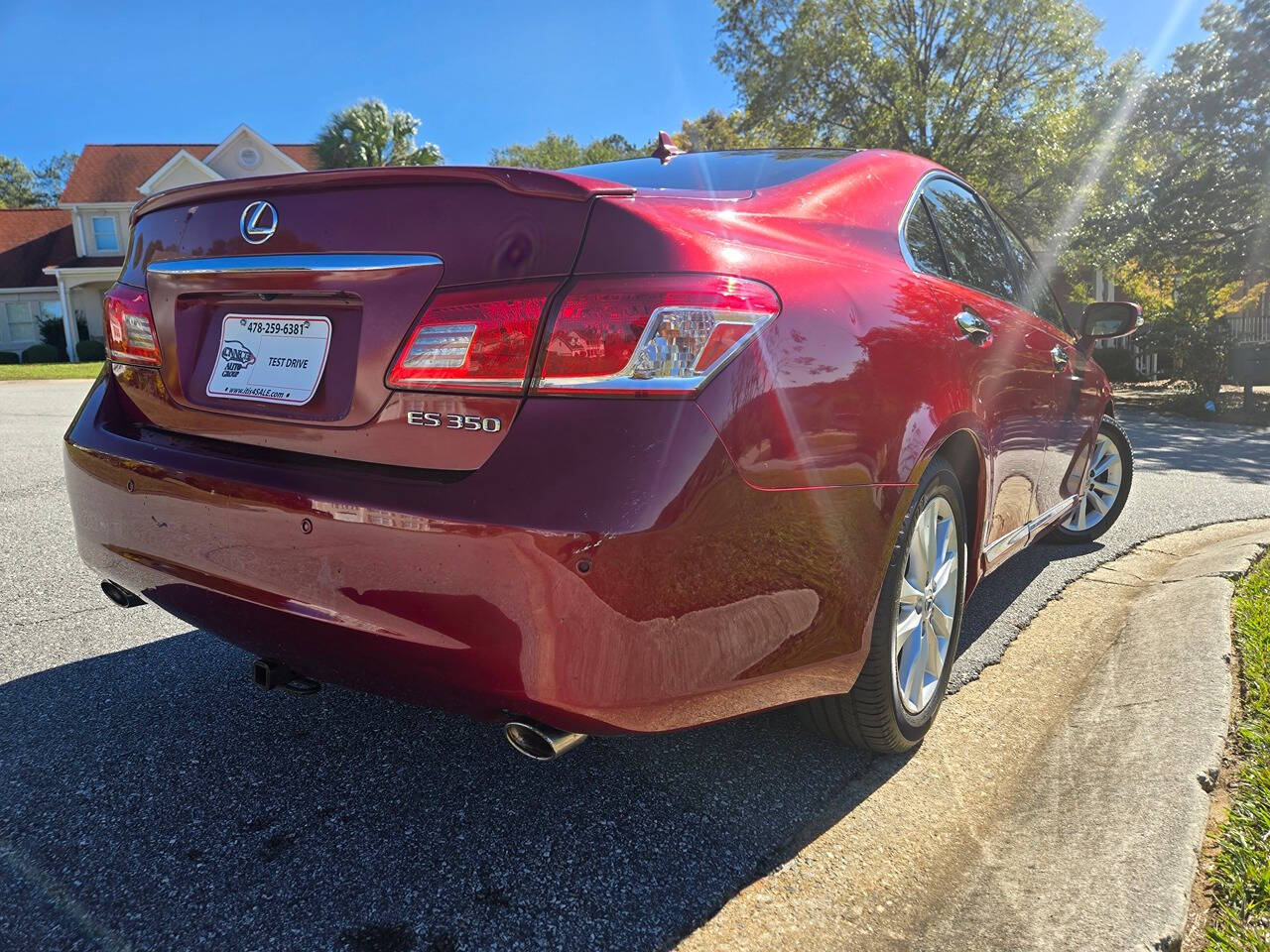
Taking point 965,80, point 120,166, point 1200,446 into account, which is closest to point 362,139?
point 120,166

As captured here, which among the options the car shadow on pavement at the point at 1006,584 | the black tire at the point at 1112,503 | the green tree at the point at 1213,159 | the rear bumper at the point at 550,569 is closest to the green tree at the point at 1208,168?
the green tree at the point at 1213,159

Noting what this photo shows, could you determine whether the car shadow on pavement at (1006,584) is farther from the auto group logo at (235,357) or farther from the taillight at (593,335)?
the auto group logo at (235,357)

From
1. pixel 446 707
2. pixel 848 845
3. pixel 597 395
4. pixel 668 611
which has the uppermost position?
pixel 597 395

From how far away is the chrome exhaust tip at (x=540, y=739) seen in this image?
1.69 m

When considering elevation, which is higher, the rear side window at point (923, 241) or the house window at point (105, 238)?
the rear side window at point (923, 241)

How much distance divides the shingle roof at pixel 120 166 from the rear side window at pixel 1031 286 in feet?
109

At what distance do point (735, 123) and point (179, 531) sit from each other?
24.9 metres

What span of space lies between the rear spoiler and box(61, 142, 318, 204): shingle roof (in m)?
34.1

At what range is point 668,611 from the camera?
5.40 ft

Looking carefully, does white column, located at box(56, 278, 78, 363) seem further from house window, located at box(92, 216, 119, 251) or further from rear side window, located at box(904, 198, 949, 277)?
rear side window, located at box(904, 198, 949, 277)

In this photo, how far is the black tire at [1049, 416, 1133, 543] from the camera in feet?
16.1

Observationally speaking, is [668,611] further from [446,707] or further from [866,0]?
[866,0]

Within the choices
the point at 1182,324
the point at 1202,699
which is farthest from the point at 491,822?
the point at 1182,324

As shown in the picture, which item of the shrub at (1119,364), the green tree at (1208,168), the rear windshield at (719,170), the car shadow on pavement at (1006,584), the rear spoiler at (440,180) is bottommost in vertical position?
the shrub at (1119,364)
